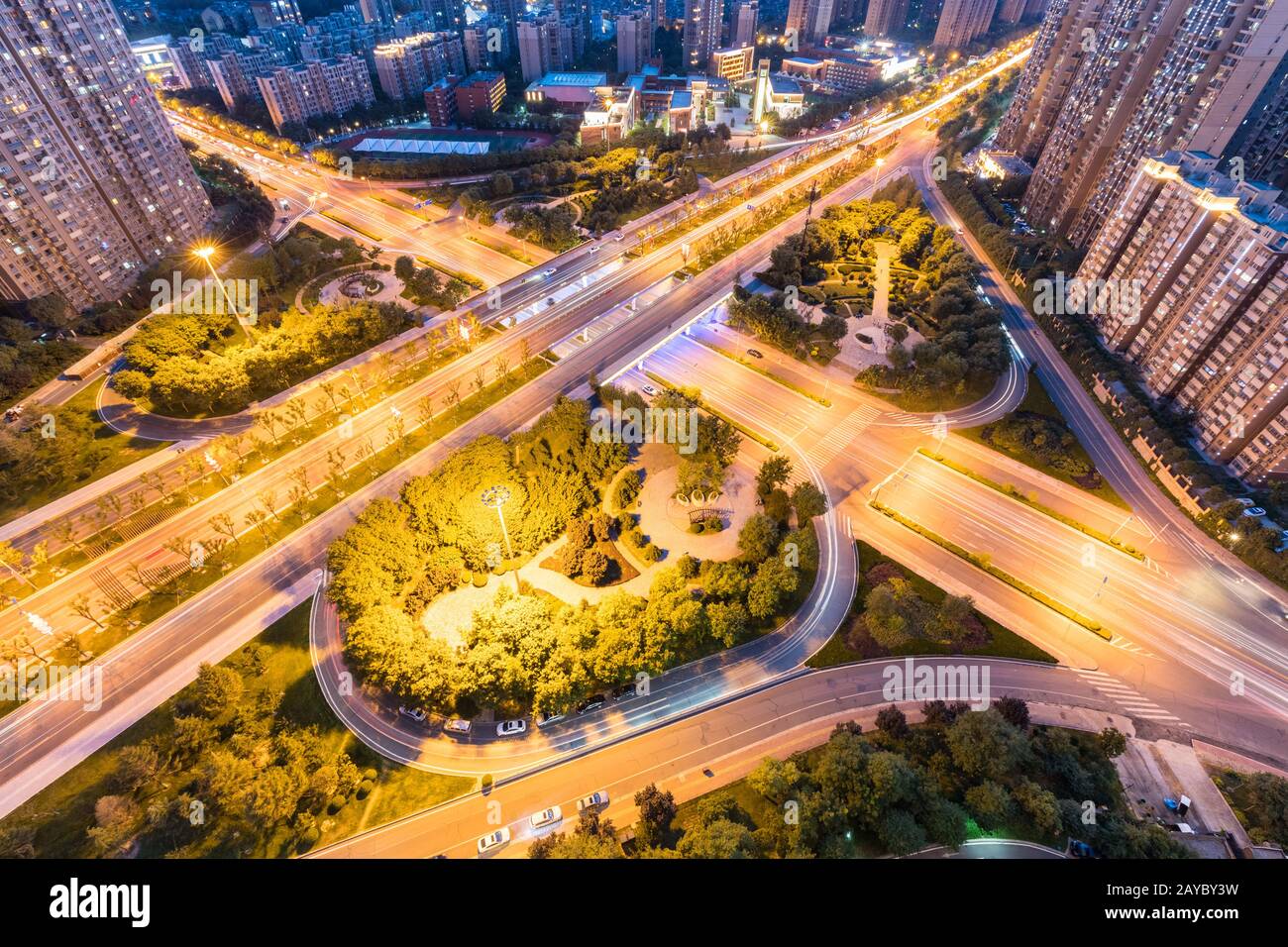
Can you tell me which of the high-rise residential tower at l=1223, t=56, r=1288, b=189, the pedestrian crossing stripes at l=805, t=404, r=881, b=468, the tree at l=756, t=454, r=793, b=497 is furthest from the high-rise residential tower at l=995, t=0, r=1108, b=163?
the tree at l=756, t=454, r=793, b=497

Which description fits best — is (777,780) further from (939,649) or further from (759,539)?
(759,539)

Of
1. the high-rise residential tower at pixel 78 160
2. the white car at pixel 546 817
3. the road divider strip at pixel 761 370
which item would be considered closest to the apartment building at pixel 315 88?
the high-rise residential tower at pixel 78 160

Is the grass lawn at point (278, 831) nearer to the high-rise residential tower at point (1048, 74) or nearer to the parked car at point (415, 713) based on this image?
the parked car at point (415, 713)

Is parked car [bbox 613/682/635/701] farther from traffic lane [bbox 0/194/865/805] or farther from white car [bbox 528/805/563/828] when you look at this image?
traffic lane [bbox 0/194/865/805]

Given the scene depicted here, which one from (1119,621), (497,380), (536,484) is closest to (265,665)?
(536,484)
